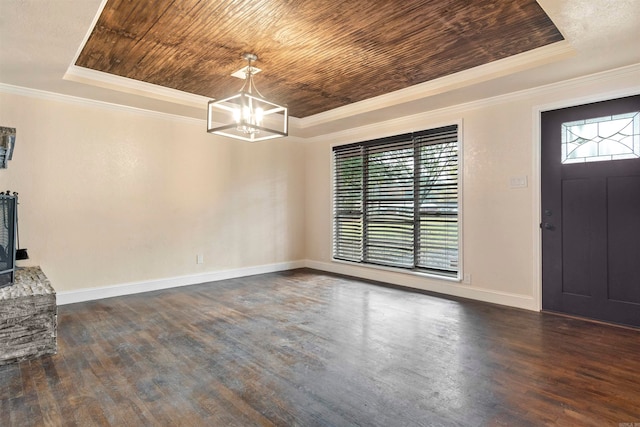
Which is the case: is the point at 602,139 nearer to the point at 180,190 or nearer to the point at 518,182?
the point at 518,182

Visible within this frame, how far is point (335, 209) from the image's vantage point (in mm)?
6215

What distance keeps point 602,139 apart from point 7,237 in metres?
5.69

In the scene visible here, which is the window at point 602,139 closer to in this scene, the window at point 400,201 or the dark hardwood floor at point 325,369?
the window at point 400,201

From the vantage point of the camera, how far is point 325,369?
2.44 m

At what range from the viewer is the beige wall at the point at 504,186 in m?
3.75

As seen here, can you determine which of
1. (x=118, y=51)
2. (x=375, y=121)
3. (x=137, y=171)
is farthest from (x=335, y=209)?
(x=118, y=51)

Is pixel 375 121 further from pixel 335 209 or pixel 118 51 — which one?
pixel 118 51

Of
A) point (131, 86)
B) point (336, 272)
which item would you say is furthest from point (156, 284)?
point (336, 272)

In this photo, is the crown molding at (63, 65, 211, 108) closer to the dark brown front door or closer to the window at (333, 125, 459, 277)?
the window at (333, 125, 459, 277)

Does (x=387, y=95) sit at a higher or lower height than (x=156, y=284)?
higher

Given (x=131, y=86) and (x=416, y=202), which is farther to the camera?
(x=416, y=202)

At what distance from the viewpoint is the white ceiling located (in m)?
2.34

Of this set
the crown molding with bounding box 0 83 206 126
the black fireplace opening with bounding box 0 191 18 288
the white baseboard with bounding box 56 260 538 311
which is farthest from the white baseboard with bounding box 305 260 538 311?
the black fireplace opening with bounding box 0 191 18 288

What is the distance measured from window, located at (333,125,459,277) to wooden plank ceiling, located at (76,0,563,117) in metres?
1.15
